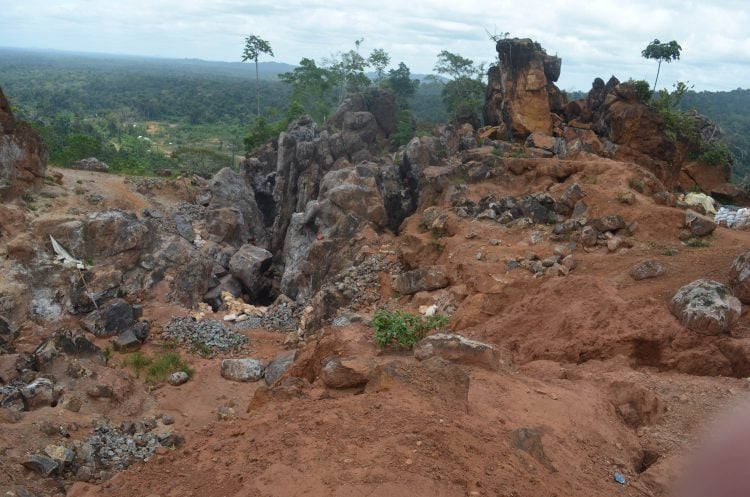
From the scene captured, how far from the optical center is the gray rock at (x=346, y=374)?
5789mm

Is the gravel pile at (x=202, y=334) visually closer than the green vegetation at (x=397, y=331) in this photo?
No

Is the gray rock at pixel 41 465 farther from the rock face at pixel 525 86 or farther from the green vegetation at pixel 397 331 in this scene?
the rock face at pixel 525 86

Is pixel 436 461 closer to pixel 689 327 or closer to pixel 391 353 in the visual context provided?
pixel 391 353

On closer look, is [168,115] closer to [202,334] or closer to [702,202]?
[202,334]

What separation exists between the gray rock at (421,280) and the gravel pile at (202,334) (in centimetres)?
437

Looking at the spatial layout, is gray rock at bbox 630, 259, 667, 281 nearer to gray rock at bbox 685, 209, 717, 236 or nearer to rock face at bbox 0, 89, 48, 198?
gray rock at bbox 685, 209, 717, 236

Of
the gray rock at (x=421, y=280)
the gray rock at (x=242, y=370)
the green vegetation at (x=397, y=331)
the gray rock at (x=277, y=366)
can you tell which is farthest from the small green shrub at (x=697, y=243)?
the gray rock at (x=242, y=370)

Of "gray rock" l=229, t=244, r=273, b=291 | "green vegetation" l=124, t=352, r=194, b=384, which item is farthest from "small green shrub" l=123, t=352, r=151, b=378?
"gray rock" l=229, t=244, r=273, b=291

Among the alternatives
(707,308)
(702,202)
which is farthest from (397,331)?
(702,202)

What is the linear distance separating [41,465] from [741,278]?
9958 mm

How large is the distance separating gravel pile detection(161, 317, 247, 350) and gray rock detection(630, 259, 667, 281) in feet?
29.7

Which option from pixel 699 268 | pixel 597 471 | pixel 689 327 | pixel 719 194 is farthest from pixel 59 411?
pixel 719 194

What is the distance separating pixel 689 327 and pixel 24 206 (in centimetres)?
1691

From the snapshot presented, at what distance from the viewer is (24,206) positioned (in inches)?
603
